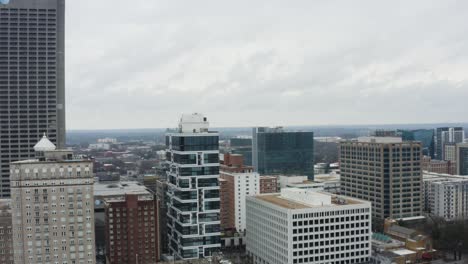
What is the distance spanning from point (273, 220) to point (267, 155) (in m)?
91.6

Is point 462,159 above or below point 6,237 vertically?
above

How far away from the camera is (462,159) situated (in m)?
198

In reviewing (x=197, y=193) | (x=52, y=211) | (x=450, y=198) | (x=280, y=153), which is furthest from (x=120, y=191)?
(x=450, y=198)

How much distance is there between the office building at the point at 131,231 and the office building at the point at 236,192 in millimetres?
33814

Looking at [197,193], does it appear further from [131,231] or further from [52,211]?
[52,211]

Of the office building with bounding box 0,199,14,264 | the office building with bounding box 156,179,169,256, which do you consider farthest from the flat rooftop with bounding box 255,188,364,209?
the office building with bounding box 0,199,14,264

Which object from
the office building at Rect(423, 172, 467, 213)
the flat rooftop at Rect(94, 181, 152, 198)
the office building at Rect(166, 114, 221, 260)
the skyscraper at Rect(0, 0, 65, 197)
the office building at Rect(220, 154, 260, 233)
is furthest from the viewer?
the office building at Rect(423, 172, 467, 213)

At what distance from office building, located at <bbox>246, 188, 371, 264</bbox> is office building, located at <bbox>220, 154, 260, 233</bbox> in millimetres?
29755

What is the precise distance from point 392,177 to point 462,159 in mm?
82356

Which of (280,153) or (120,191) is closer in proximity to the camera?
(120,191)

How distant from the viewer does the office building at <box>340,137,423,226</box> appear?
428ft

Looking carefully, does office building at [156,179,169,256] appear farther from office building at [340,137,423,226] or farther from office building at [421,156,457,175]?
office building at [421,156,457,175]

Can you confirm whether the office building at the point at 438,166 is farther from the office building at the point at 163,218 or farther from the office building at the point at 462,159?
the office building at the point at 163,218

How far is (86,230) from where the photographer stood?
239 feet
